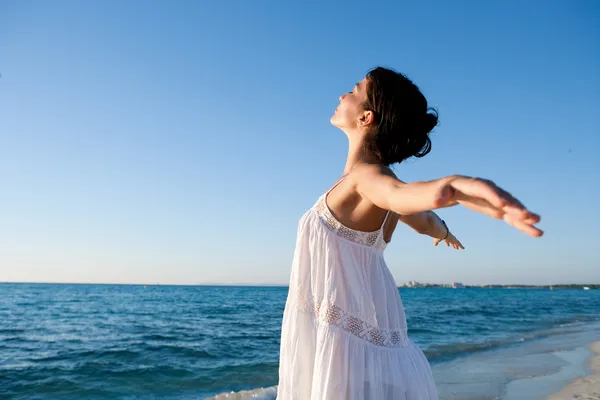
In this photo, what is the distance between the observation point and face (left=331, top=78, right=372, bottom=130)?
196cm

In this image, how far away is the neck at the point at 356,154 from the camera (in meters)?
1.90

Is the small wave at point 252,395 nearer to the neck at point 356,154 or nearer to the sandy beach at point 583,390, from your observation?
the sandy beach at point 583,390

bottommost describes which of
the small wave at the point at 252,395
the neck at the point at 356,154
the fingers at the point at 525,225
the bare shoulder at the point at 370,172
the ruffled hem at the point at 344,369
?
the small wave at the point at 252,395

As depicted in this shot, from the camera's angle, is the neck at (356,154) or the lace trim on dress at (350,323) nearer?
the lace trim on dress at (350,323)

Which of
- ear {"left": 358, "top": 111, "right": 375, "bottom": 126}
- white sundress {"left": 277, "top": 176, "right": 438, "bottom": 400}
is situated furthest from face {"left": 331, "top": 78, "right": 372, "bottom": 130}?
white sundress {"left": 277, "top": 176, "right": 438, "bottom": 400}

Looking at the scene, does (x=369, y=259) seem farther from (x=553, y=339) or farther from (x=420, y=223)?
(x=553, y=339)

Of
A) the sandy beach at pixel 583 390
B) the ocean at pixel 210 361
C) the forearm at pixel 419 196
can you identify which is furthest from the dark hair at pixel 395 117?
the ocean at pixel 210 361

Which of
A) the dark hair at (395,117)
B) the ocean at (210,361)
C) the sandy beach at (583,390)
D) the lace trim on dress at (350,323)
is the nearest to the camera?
the lace trim on dress at (350,323)

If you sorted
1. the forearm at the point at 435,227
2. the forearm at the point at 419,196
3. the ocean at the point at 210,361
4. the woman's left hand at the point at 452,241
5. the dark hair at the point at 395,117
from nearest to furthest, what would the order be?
1. the forearm at the point at 419,196
2. the dark hair at the point at 395,117
3. the forearm at the point at 435,227
4. the woman's left hand at the point at 452,241
5. the ocean at the point at 210,361

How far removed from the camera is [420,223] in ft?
7.45

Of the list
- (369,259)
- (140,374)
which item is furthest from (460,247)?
(140,374)

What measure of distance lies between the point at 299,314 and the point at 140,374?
884cm

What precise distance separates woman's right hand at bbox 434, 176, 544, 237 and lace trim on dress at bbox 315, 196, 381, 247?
1.92ft

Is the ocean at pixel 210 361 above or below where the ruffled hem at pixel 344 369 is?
below
